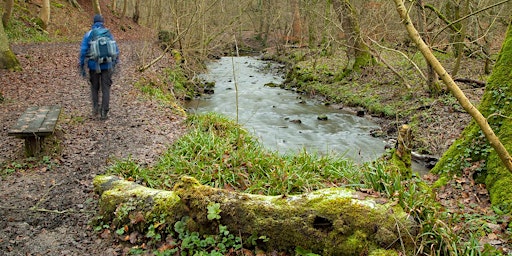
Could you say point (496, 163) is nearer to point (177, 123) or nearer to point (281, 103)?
point (177, 123)

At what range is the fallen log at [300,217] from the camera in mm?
3471

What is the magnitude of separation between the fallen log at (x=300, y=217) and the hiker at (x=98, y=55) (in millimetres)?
4523

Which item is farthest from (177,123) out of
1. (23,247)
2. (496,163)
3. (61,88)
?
(496,163)

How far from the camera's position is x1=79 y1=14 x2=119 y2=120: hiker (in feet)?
25.5

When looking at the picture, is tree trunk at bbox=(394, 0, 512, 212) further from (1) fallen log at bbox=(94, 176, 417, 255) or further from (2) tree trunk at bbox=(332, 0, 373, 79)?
(2) tree trunk at bbox=(332, 0, 373, 79)

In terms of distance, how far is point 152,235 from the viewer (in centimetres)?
429

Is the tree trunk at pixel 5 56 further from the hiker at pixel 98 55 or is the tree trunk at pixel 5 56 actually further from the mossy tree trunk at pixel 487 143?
the mossy tree trunk at pixel 487 143

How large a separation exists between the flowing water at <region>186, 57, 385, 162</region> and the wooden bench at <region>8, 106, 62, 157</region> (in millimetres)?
3543

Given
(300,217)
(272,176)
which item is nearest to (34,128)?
(272,176)

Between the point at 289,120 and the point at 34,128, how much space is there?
9163mm

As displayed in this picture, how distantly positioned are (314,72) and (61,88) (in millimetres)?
13229

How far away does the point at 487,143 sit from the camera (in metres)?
5.98

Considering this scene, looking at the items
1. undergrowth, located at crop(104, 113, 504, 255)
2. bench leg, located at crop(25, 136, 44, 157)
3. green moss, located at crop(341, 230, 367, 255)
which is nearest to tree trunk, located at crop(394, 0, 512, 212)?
undergrowth, located at crop(104, 113, 504, 255)

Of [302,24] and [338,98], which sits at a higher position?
[302,24]
